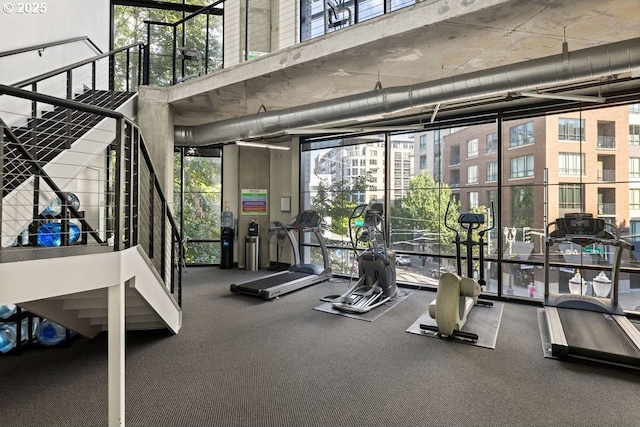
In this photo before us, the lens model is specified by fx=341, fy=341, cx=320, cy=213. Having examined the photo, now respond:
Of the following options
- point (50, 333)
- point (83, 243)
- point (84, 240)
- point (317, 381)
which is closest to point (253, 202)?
point (84, 240)

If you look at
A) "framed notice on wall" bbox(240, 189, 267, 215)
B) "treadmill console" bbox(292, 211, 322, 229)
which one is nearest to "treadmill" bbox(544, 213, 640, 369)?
"treadmill console" bbox(292, 211, 322, 229)

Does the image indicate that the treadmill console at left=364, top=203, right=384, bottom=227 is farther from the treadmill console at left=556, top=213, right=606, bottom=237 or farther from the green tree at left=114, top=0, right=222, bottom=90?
the green tree at left=114, top=0, right=222, bottom=90

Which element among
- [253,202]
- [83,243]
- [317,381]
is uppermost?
[253,202]

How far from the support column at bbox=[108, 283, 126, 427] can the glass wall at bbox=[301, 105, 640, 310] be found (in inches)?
182

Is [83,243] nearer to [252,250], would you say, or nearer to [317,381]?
[317,381]

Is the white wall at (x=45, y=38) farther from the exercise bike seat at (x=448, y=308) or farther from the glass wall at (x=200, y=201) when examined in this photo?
the exercise bike seat at (x=448, y=308)

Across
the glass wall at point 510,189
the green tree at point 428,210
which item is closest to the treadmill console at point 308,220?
the glass wall at point 510,189

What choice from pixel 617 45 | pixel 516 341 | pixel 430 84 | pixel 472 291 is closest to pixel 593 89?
pixel 617 45

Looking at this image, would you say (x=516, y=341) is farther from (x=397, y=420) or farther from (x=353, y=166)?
(x=353, y=166)

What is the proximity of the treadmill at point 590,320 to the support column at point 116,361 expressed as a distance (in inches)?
154

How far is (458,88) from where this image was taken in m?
3.80

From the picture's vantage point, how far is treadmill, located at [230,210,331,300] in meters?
5.85

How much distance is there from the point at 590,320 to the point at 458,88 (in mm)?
3222

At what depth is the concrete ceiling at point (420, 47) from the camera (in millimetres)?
3002
